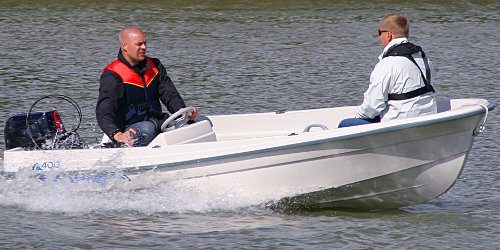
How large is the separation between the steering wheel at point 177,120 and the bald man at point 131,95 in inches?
2.7

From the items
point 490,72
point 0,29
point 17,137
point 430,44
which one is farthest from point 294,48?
point 17,137

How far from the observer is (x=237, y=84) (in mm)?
13938

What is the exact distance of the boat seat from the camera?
312 inches

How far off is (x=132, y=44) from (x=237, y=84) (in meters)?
5.83

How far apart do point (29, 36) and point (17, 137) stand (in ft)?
33.1

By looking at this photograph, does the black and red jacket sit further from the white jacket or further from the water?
the white jacket

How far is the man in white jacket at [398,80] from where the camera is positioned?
298 inches

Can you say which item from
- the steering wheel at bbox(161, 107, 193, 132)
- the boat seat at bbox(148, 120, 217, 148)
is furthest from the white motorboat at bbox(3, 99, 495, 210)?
the steering wheel at bbox(161, 107, 193, 132)

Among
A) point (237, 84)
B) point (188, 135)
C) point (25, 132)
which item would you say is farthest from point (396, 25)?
point (237, 84)

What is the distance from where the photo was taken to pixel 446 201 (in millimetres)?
8594

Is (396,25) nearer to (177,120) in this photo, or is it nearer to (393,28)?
(393,28)

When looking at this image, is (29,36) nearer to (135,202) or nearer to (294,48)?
(294,48)

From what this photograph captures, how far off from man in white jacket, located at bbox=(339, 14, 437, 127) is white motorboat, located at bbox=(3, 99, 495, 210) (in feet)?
0.70

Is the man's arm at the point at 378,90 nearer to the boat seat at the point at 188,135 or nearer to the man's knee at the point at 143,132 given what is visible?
the boat seat at the point at 188,135
